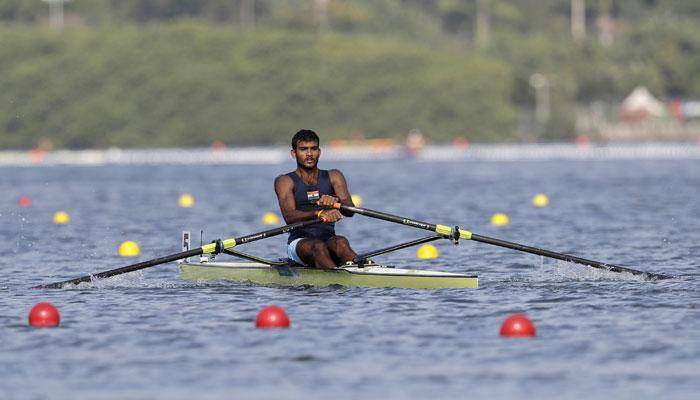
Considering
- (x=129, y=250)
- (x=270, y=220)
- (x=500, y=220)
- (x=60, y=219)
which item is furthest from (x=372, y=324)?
(x=60, y=219)

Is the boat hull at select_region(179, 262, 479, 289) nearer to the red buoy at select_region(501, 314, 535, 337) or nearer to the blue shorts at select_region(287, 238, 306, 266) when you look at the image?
the blue shorts at select_region(287, 238, 306, 266)

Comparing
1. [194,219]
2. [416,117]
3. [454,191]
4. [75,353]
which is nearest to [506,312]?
[75,353]

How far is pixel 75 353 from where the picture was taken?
508 inches

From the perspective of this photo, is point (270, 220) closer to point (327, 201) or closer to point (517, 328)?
point (327, 201)

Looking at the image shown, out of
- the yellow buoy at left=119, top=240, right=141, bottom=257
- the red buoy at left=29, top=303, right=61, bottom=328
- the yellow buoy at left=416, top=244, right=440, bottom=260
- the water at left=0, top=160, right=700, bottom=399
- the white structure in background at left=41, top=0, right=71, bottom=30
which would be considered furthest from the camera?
the white structure in background at left=41, top=0, right=71, bottom=30

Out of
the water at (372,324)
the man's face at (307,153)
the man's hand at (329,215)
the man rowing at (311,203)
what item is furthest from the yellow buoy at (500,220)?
the man's hand at (329,215)

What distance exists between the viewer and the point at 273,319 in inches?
552

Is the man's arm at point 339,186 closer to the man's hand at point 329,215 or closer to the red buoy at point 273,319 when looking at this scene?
the man's hand at point 329,215

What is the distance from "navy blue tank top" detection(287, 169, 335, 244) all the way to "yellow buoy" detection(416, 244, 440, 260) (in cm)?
501

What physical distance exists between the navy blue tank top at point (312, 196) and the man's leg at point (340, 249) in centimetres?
28

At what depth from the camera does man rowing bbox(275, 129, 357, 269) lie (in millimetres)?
16875

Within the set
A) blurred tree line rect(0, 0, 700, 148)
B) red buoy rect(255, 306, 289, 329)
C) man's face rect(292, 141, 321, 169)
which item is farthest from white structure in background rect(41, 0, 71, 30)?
red buoy rect(255, 306, 289, 329)

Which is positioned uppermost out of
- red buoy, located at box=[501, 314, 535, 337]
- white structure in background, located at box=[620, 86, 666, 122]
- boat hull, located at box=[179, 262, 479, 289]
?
white structure in background, located at box=[620, 86, 666, 122]

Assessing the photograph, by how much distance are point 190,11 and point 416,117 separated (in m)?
31.3
